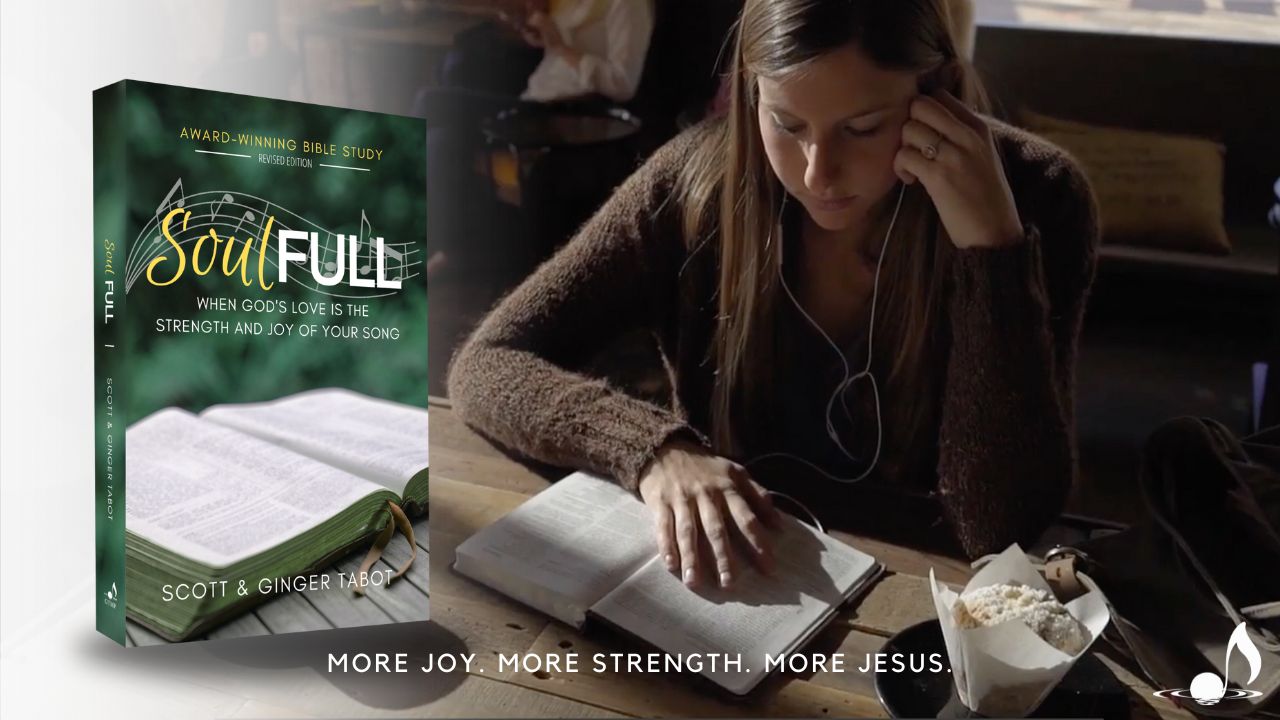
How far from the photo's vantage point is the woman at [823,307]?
1.02m

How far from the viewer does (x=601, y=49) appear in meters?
1.18

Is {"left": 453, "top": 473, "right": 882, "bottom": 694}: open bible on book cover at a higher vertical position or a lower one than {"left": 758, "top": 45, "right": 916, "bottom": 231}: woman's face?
lower

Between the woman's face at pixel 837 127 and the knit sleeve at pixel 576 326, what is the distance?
0.14 meters

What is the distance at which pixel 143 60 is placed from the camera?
1133 millimetres

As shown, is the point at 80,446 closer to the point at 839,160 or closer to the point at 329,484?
the point at 329,484

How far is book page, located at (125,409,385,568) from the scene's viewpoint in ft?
2.73

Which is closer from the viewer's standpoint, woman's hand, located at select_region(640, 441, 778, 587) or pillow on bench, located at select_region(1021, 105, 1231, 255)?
woman's hand, located at select_region(640, 441, 778, 587)

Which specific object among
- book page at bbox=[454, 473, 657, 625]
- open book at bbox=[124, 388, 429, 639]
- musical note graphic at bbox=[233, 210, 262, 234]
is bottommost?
book page at bbox=[454, 473, 657, 625]

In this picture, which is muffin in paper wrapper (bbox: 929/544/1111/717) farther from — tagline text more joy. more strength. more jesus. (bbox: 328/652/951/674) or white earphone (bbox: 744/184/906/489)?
white earphone (bbox: 744/184/906/489)

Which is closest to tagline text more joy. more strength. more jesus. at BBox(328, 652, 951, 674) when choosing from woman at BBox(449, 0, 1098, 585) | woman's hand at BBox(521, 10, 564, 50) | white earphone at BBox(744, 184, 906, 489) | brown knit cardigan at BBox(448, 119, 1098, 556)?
woman at BBox(449, 0, 1098, 585)

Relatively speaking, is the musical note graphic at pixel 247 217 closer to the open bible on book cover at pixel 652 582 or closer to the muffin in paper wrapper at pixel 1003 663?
the open bible on book cover at pixel 652 582

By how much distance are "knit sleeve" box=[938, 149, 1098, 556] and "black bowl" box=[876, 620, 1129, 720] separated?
0.20m

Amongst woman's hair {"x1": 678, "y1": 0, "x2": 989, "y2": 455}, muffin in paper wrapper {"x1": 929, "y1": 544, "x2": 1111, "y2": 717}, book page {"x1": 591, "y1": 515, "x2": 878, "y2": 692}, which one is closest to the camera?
muffin in paper wrapper {"x1": 929, "y1": 544, "x2": 1111, "y2": 717}

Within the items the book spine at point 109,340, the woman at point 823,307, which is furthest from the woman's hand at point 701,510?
the book spine at point 109,340
